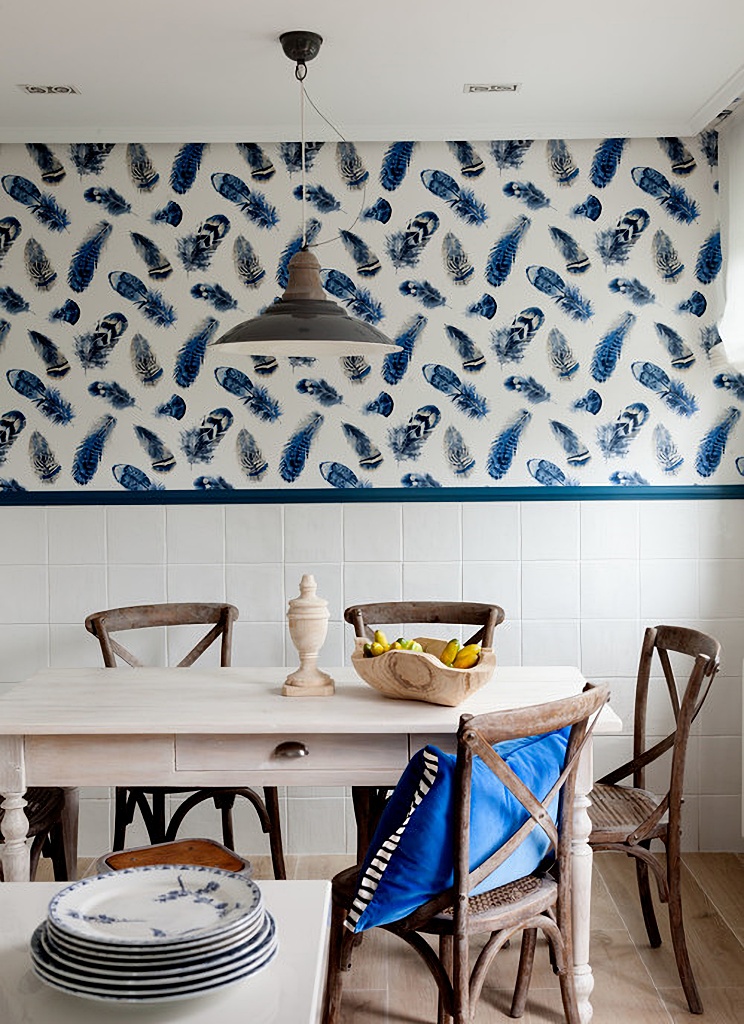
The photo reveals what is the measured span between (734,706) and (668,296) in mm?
1469

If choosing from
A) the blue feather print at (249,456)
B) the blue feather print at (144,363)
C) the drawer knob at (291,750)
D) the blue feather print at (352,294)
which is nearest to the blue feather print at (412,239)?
the blue feather print at (352,294)

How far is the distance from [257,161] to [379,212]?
46 centimetres

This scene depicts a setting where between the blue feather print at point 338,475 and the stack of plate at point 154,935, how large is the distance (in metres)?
2.74

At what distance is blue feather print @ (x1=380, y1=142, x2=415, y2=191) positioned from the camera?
3.95 metres

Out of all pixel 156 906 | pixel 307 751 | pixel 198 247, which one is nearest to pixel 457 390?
pixel 198 247

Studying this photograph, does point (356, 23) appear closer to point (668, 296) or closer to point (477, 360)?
point (477, 360)

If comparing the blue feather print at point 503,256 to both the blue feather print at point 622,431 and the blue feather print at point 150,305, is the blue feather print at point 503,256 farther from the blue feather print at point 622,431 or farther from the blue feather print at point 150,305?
the blue feather print at point 150,305

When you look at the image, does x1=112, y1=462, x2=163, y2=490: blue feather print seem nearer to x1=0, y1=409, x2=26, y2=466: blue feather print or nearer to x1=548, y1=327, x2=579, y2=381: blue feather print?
x1=0, y1=409, x2=26, y2=466: blue feather print

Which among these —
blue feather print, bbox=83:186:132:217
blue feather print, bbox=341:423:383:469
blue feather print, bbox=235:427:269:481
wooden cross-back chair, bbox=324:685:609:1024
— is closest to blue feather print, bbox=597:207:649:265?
blue feather print, bbox=341:423:383:469

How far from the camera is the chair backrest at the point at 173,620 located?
3.50 metres

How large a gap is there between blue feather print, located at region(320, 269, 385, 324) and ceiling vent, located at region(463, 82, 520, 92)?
2.58 feet

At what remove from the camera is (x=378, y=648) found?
2777 millimetres

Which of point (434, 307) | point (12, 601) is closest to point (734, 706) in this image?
point (434, 307)

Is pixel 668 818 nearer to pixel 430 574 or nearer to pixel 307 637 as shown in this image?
pixel 307 637
